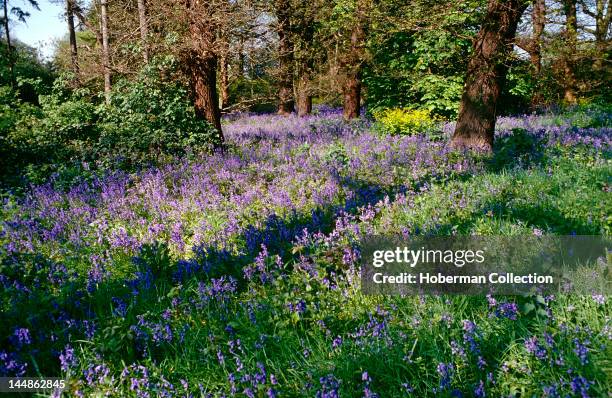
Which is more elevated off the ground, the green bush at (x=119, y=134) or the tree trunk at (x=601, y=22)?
the tree trunk at (x=601, y=22)

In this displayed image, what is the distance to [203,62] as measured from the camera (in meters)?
9.52

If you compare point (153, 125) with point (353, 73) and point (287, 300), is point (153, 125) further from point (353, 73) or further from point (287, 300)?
point (353, 73)

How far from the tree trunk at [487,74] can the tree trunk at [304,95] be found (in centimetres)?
1168

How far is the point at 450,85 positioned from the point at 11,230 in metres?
14.2

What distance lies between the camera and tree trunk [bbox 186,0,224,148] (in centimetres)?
894

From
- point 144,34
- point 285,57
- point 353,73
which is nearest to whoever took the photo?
point 144,34

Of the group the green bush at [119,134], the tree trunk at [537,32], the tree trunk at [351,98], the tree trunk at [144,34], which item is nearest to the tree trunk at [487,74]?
the tree trunk at [537,32]

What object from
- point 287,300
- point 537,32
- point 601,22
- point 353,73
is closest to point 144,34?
point 353,73

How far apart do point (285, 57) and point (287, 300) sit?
18.1 meters

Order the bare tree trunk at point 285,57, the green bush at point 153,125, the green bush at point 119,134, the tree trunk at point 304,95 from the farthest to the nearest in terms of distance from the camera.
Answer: the tree trunk at point 304,95 < the bare tree trunk at point 285,57 < the green bush at point 153,125 < the green bush at point 119,134

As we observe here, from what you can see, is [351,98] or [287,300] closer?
[287,300]

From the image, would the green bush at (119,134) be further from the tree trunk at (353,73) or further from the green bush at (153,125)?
the tree trunk at (353,73)

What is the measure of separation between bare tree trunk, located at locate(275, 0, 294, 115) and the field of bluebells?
31.9 ft

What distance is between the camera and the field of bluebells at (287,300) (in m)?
2.40
